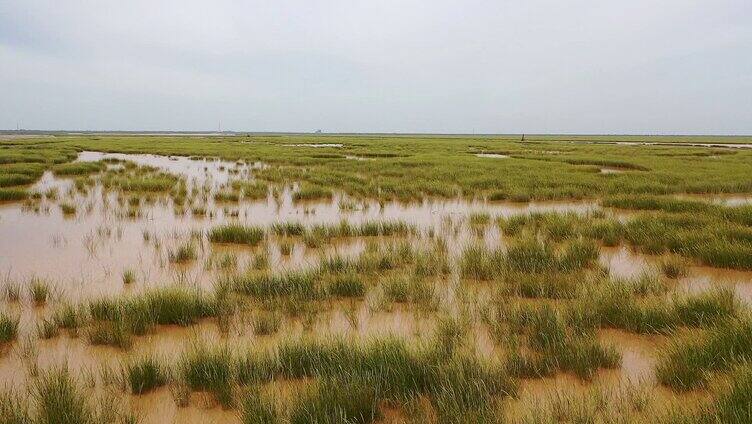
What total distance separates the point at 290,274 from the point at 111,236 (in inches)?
202

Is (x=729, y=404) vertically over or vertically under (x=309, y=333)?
over

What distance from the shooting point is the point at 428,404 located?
3.23 m

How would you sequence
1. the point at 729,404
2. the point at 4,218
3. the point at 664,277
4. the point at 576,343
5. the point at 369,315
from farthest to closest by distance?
1. the point at 4,218
2. the point at 664,277
3. the point at 369,315
4. the point at 576,343
5. the point at 729,404

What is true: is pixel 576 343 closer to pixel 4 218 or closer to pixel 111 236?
pixel 111 236

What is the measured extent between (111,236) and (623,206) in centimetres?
1333

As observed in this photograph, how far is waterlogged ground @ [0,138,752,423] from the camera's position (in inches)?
137

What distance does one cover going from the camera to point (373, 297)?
562cm

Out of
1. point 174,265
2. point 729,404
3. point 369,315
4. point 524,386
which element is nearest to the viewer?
point 729,404

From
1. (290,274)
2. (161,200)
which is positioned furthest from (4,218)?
(290,274)

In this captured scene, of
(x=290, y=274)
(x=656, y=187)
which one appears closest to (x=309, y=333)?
(x=290, y=274)

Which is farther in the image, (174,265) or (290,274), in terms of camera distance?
(174,265)

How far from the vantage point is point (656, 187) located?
16.1 meters

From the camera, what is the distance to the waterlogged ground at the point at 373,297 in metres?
3.47

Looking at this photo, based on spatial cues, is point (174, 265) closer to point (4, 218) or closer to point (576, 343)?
point (576, 343)
